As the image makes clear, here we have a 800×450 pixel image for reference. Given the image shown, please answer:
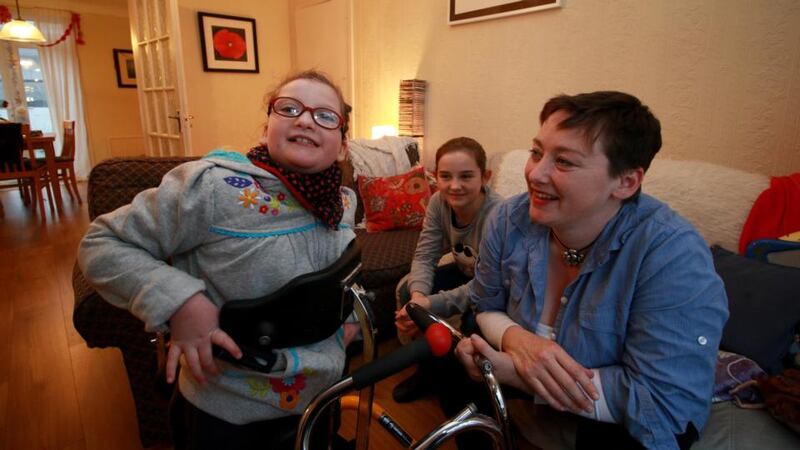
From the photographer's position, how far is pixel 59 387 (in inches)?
70.9

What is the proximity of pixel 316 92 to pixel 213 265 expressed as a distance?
1.30 feet

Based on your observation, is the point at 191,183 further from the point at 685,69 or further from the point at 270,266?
the point at 685,69

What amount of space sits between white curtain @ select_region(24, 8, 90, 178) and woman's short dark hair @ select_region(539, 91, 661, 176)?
25.8 ft

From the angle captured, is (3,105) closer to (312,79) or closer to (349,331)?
(312,79)

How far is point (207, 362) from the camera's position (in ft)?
2.33

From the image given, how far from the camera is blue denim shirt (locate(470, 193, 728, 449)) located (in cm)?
81

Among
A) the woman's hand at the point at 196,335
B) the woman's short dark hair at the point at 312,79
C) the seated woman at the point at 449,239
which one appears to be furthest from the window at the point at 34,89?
the woman's hand at the point at 196,335

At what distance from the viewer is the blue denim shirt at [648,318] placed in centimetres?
81

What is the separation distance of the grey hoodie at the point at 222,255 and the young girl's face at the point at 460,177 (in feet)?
2.55

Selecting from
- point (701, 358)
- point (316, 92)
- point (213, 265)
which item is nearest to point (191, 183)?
point (213, 265)

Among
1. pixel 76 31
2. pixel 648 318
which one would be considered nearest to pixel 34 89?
pixel 76 31

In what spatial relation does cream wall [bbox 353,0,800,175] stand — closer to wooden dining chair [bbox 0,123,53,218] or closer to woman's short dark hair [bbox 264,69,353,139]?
woman's short dark hair [bbox 264,69,353,139]

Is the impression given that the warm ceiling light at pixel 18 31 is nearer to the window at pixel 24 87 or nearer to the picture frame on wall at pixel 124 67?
the window at pixel 24 87

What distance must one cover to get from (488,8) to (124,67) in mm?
6543
